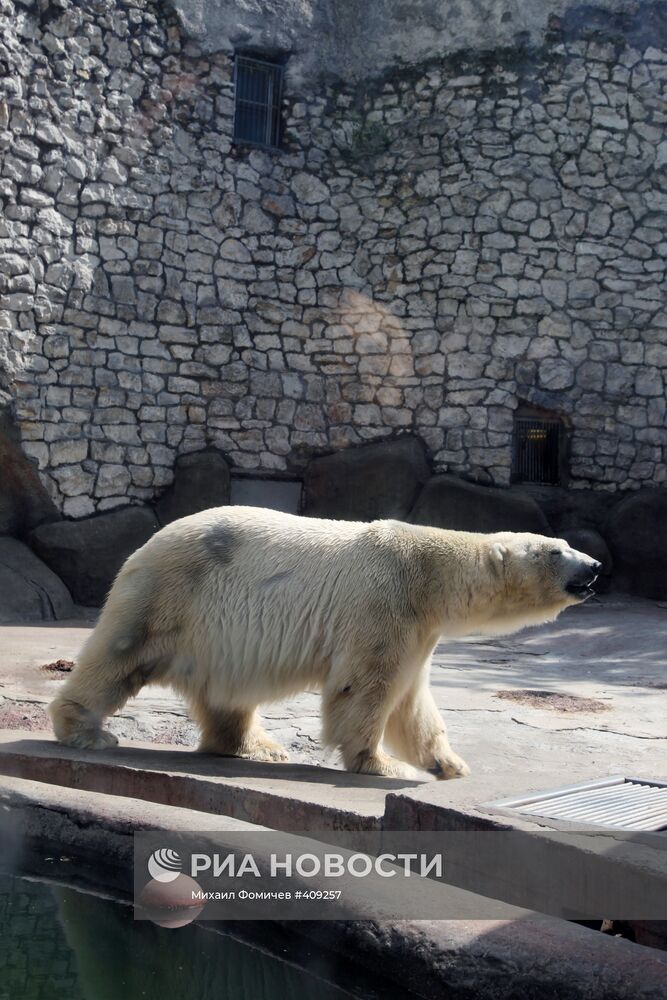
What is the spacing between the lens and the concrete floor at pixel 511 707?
4770 mm

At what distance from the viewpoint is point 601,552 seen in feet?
38.7

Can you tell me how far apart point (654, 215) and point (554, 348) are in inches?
80.4

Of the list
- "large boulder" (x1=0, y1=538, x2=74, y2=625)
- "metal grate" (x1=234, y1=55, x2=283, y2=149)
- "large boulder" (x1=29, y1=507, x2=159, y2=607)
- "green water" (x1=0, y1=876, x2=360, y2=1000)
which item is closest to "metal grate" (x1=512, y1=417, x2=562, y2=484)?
"metal grate" (x1=234, y1=55, x2=283, y2=149)

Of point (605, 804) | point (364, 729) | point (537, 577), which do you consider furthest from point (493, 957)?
point (537, 577)

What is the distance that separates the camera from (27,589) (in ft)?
31.9

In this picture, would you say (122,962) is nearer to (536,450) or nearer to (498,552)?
(498,552)

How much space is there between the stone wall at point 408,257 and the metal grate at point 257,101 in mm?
182

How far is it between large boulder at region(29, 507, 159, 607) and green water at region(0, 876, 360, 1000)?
→ 7.58 metres

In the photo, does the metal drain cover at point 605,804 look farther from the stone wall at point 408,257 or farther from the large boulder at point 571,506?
the large boulder at point 571,506

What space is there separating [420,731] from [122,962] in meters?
2.01

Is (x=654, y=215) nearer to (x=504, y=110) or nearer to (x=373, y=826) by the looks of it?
(x=504, y=110)

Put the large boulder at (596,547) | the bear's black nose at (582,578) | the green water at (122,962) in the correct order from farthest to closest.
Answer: the large boulder at (596,547) < the bear's black nose at (582,578) < the green water at (122,962)

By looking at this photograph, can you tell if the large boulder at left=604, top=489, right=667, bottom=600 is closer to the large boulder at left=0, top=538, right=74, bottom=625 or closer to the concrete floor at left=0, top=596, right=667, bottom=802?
the concrete floor at left=0, top=596, right=667, bottom=802

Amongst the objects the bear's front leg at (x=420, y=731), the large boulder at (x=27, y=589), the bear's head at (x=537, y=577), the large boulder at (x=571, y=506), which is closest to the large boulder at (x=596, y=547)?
the large boulder at (x=571, y=506)
